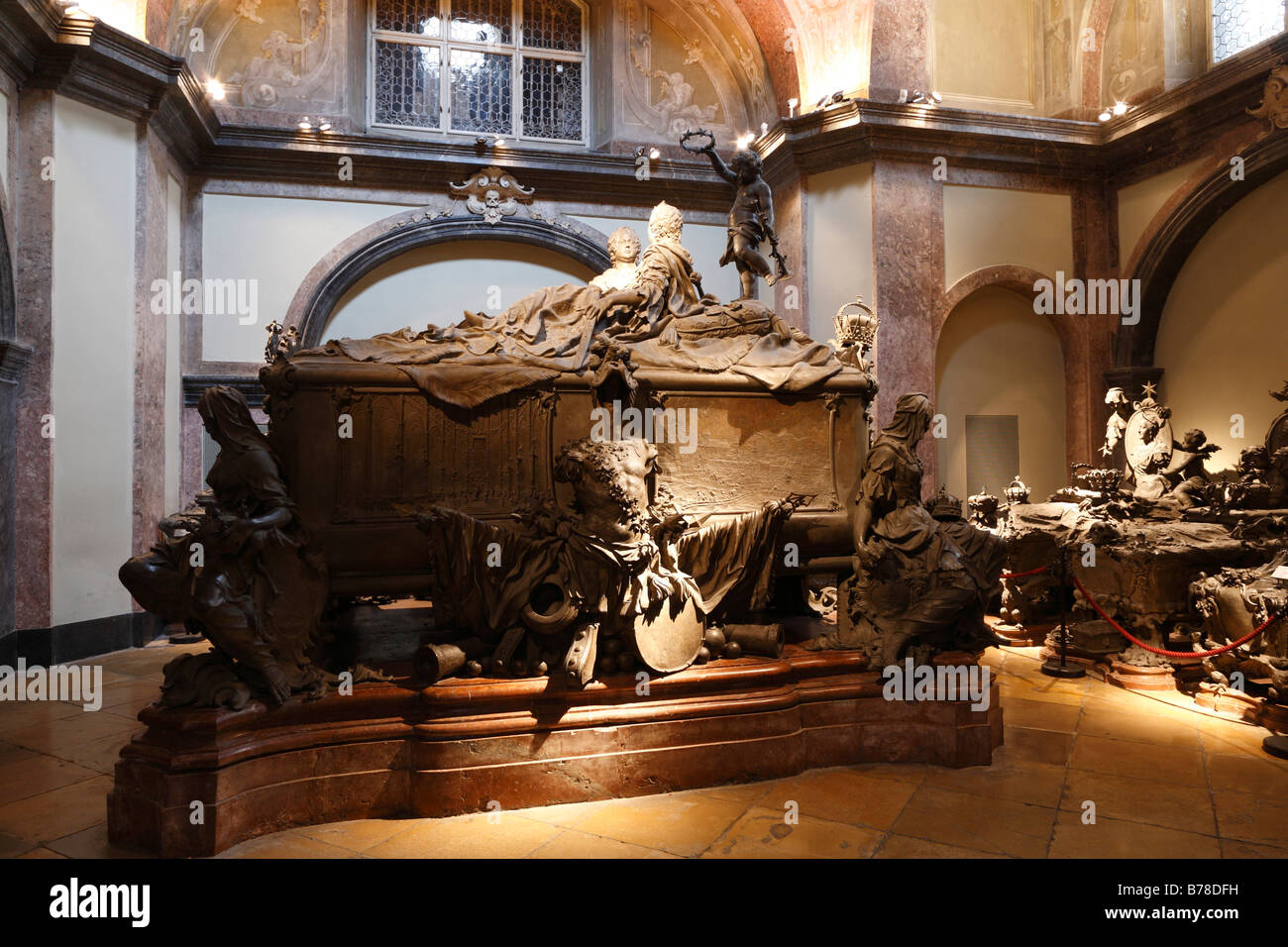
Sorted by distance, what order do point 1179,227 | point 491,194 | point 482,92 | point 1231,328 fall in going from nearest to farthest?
1. point 1231,328
2. point 1179,227
3. point 491,194
4. point 482,92

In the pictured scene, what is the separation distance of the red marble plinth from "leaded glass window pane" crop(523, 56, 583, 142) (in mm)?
8501

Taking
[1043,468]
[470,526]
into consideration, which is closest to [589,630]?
[470,526]

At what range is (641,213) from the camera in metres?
10.3

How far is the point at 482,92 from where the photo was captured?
10141 millimetres

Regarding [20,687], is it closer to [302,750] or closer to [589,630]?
[302,750]

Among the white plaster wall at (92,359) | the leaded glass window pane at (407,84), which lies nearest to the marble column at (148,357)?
the white plaster wall at (92,359)

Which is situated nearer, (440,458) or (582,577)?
(582,577)

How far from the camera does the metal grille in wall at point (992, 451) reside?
9.79 meters

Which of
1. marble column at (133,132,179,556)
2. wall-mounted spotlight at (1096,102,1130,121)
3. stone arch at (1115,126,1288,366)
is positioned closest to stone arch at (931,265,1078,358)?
stone arch at (1115,126,1288,366)

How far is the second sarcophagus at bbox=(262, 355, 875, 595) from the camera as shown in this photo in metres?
4.07

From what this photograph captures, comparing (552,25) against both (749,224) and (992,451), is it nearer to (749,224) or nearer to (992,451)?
(749,224)

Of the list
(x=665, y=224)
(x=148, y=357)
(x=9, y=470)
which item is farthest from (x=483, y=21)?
(x=9, y=470)

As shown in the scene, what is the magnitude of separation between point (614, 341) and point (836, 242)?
549cm

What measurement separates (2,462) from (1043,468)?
34.5 feet
